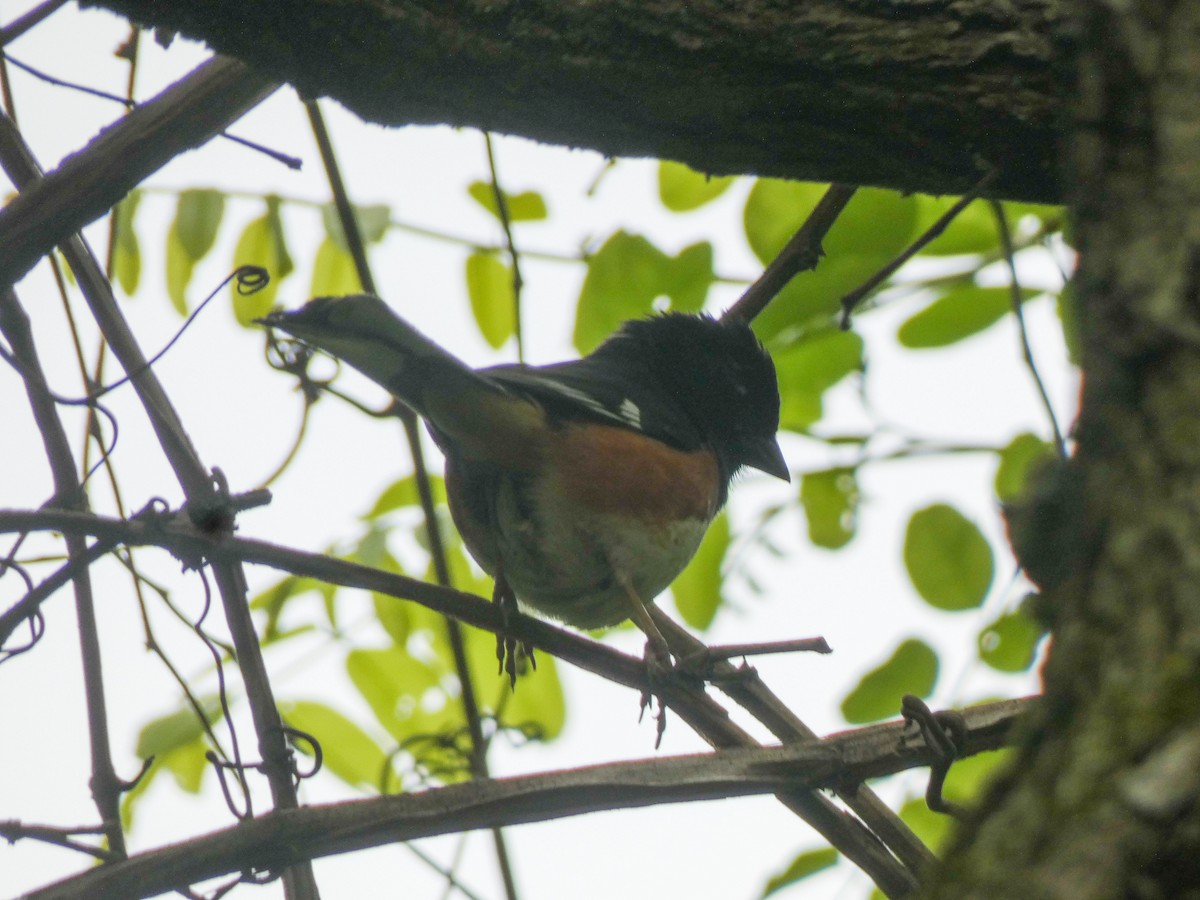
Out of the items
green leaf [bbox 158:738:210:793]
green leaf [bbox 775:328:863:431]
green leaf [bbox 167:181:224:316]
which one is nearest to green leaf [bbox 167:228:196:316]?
green leaf [bbox 167:181:224:316]

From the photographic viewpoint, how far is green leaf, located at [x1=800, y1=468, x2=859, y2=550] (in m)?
2.85

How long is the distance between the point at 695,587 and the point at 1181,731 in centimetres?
231

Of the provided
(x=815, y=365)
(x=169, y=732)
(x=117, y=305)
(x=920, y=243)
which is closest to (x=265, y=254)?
(x=117, y=305)

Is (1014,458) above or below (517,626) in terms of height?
above

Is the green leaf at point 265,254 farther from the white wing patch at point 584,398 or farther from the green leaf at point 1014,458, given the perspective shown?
the green leaf at point 1014,458

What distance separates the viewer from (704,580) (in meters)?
2.98

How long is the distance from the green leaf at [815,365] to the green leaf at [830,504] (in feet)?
0.60

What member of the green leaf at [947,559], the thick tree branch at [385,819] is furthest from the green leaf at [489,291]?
the thick tree branch at [385,819]

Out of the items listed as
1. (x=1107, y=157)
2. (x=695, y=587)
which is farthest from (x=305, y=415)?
(x=1107, y=157)

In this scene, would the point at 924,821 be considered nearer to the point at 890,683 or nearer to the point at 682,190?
the point at 890,683

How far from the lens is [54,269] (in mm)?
2438

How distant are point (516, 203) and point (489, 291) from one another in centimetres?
23

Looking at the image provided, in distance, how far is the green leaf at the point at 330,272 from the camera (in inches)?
119

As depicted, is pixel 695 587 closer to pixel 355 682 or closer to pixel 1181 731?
pixel 355 682
